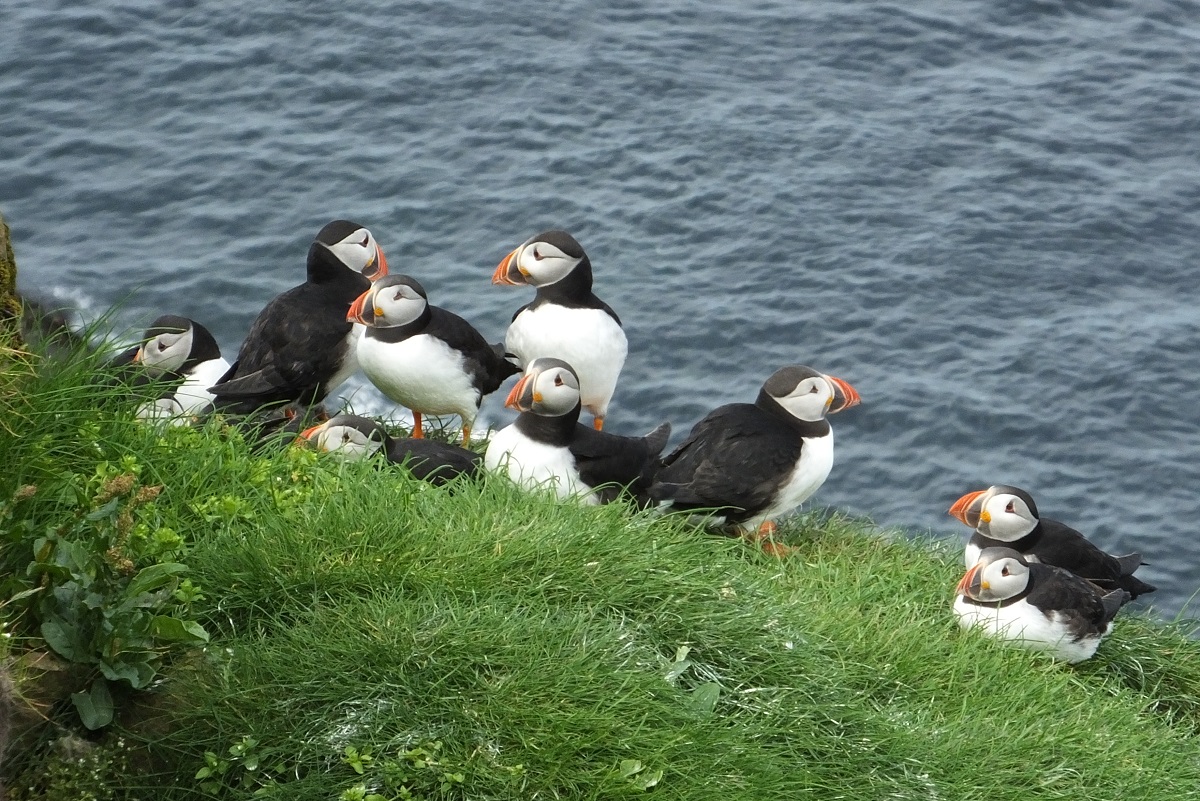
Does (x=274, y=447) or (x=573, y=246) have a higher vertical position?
(x=573, y=246)

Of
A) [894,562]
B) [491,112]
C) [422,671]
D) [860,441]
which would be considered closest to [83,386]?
[422,671]

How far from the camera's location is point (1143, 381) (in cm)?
1290

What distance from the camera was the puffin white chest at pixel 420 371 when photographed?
7102mm

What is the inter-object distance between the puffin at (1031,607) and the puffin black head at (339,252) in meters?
3.38

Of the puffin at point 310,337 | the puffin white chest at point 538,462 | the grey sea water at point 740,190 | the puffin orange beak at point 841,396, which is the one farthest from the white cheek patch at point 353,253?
the grey sea water at point 740,190

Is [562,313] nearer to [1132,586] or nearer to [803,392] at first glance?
[803,392]

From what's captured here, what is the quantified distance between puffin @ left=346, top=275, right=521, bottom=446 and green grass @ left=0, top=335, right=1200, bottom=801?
1567mm

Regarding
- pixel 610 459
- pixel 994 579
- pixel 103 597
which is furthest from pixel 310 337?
pixel 994 579

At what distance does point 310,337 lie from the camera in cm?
734

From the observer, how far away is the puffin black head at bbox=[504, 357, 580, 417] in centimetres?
641

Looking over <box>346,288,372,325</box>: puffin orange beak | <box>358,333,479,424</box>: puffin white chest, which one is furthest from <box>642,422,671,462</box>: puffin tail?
<box>346,288,372,325</box>: puffin orange beak

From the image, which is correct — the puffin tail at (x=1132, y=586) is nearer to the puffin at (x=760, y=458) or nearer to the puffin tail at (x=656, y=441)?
the puffin at (x=760, y=458)

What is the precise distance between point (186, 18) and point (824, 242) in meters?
7.98

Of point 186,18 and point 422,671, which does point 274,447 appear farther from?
point 186,18
